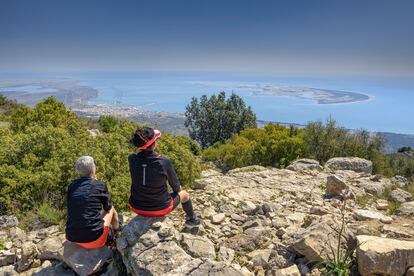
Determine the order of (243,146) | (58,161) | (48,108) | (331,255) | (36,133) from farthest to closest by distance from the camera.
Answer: (243,146) < (48,108) < (36,133) < (58,161) < (331,255)

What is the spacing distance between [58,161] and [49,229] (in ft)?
6.15

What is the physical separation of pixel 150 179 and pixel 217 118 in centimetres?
4003

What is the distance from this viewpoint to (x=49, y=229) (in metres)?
5.75

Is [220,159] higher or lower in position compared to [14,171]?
lower

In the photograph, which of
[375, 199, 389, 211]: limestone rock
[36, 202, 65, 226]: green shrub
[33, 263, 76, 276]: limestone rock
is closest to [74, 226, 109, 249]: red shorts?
[33, 263, 76, 276]: limestone rock

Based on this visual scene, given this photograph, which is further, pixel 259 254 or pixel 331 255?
pixel 259 254

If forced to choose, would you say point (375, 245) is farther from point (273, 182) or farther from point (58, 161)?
point (58, 161)

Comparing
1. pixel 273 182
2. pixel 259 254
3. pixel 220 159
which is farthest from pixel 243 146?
pixel 259 254

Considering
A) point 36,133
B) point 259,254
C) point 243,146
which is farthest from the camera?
point 243,146

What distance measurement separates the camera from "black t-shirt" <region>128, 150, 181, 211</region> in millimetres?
4711

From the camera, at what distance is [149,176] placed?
4.72 m

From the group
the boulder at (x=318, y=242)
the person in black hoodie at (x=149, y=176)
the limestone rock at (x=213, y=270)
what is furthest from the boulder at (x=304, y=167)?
the limestone rock at (x=213, y=270)

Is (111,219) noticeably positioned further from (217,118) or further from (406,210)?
(217,118)

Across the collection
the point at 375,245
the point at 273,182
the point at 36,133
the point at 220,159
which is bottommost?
the point at 220,159
